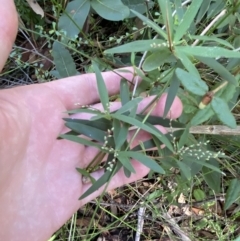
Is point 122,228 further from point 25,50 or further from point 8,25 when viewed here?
point 8,25

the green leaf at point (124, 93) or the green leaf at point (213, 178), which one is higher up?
the green leaf at point (124, 93)

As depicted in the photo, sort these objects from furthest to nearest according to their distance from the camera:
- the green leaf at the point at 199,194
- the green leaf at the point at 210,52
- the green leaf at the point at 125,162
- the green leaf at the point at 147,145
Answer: the green leaf at the point at 199,194
the green leaf at the point at 147,145
the green leaf at the point at 125,162
the green leaf at the point at 210,52

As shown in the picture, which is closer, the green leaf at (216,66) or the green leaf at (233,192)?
the green leaf at (216,66)

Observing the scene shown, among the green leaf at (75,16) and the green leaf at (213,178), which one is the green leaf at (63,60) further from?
→ the green leaf at (213,178)

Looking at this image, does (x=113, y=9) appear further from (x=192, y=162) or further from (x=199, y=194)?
(x=199, y=194)

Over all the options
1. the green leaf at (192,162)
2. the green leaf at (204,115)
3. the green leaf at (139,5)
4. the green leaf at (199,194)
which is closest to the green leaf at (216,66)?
the green leaf at (204,115)

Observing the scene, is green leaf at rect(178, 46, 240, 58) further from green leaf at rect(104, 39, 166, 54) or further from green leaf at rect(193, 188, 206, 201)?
green leaf at rect(193, 188, 206, 201)

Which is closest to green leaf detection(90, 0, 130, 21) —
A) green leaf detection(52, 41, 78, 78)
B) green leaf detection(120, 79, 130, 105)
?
green leaf detection(52, 41, 78, 78)
